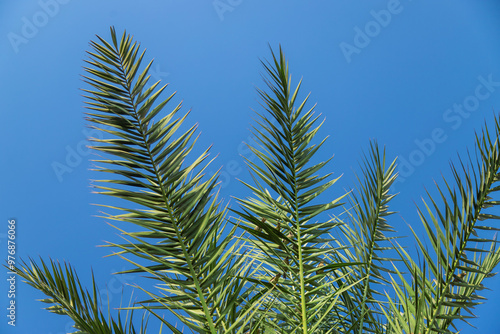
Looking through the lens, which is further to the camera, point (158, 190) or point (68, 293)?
point (68, 293)

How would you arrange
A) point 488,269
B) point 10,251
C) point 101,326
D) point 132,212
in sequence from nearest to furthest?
point 101,326
point 132,212
point 488,269
point 10,251

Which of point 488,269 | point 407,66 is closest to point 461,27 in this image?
point 407,66

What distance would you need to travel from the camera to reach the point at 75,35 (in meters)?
10.6

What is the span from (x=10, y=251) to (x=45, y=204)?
136 cm

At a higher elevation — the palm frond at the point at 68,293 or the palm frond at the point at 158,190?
the palm frond at the point at 158,190

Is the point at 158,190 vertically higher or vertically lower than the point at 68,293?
higher

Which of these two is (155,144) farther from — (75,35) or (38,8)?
(38,8)

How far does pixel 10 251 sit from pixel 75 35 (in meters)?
5.67

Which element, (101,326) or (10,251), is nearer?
(101,326)

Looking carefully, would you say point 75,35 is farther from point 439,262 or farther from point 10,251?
point 439,262

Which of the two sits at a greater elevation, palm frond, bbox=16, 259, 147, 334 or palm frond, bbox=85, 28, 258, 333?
palm frond, bbox=85, 28, 258, 333

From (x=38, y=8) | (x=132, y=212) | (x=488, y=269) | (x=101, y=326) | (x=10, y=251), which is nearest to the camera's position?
(x=101, y=326)

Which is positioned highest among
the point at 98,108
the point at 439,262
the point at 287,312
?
the point at 98,108

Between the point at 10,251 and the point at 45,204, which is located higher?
the point at 45,204
